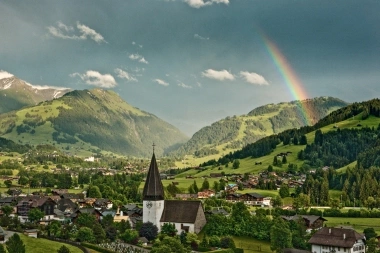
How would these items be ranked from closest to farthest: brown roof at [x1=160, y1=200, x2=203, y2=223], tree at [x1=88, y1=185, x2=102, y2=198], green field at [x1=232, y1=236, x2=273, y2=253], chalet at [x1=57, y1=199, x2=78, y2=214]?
green field at [x1=232, y1=236, x2=273, y2=253], brown roof at [x1=160, y1=200, x2=203, y2=223], chalet at [x1=57, y1=199, x2=78, y2=214], tree at [x1=88, y1=185, x2=102, y2=198]

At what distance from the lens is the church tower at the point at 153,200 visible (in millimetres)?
100500

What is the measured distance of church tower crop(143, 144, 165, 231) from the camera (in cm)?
10050

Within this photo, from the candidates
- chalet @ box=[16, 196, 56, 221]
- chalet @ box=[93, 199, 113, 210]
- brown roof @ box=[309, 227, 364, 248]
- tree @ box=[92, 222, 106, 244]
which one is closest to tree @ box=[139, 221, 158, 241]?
tree @ box=[92, 222, 106, 244]

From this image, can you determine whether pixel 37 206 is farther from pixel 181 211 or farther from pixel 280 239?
pixel 280 239

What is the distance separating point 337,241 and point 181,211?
32.7 meters

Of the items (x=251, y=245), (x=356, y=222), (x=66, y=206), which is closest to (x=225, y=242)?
(x=251, y=245)

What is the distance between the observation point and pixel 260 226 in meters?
90.8

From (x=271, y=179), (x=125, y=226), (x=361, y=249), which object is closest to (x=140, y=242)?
(x=125, y=226)

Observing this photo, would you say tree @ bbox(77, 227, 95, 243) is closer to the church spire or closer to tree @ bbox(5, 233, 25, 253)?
the church spire

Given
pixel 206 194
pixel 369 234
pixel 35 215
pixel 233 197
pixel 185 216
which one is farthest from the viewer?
pixel 206 194

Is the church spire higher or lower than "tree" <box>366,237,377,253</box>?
higher

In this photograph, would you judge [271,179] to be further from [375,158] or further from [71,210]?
[71,210]

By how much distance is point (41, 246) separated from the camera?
3196 inches

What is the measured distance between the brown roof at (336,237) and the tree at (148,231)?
31044 millimetres
